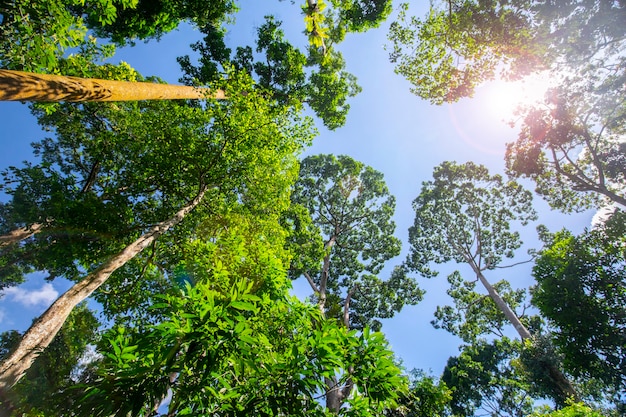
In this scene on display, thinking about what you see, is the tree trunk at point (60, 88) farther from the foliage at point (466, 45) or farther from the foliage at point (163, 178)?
the foliage at point (466, 45)

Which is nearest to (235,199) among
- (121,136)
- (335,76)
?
(121,136)

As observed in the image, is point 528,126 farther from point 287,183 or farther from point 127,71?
point 127,71

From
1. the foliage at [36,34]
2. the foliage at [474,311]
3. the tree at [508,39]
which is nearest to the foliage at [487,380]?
the foliage at [474,311]

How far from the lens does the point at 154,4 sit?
12.6 meters

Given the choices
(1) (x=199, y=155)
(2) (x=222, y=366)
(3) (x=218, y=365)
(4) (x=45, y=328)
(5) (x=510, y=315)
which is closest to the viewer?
(3) (x=218, y=365)

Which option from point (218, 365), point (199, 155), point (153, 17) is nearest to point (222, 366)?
point (218, 365)

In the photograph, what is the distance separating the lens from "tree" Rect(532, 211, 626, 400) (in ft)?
30.6

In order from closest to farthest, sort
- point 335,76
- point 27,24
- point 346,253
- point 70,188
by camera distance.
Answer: point 27,24 < point 70,188 < point 335,76 < point 346,253

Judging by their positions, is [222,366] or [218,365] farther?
[222,366]

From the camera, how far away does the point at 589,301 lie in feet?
32.3

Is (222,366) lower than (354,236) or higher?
lower

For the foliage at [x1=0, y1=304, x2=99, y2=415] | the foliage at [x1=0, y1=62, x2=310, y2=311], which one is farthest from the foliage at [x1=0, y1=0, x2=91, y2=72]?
the foliage at [x1=0, y1=304, x2=99, y2=415]

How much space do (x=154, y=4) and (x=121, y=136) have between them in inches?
286

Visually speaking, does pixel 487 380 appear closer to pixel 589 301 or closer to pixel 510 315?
pixel 510 315
